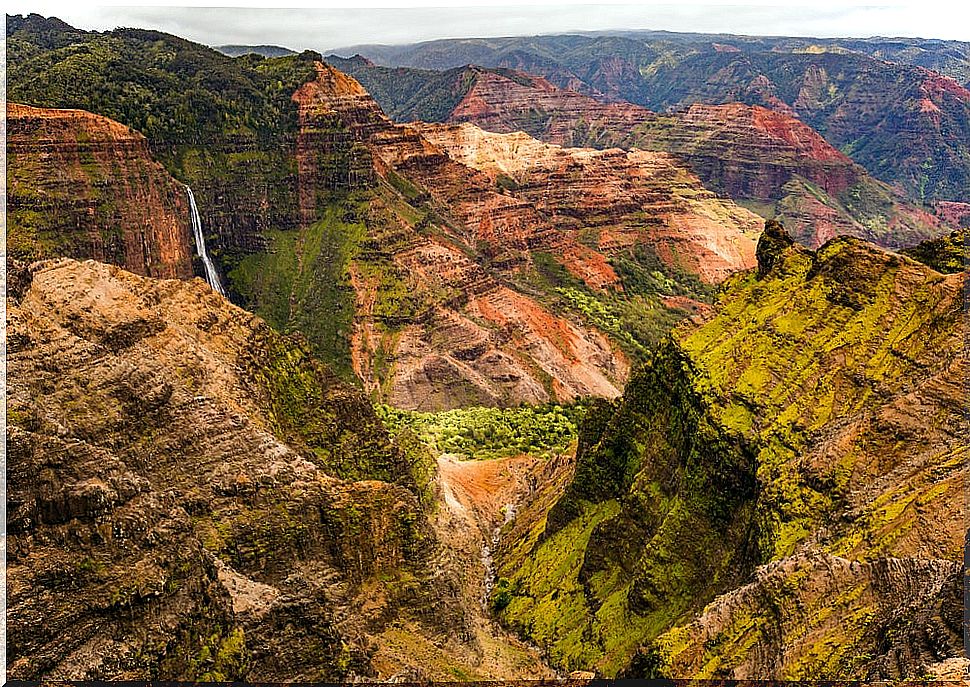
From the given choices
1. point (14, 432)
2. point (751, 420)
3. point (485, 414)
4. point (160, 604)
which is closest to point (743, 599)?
point (751, 420)

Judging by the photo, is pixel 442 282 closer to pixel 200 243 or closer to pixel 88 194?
pixel 200 243

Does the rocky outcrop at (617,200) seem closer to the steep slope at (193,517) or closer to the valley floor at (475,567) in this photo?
the valley floor at (475,567)

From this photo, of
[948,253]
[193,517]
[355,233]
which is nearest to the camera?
[193,517]

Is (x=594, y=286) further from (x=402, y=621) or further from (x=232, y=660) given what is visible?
(x=232, y=660)

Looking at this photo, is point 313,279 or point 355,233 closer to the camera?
point 313,279

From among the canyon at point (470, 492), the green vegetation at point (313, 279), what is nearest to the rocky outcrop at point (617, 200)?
the green vegetation at point (313, 279)

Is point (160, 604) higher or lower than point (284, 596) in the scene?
higher

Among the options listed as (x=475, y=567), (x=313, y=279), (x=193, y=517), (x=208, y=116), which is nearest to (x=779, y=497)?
(x=193, y=517)
